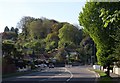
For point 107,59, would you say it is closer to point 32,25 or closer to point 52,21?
point 32,25

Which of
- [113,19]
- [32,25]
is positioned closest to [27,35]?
[32,25]

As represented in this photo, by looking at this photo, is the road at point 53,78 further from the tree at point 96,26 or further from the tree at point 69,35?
the tree at point 69,35

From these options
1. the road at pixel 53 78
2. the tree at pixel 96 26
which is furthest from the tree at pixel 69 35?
the tree at pixel 96 26

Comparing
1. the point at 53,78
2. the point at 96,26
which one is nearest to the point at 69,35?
the point at 53,78

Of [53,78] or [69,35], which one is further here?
[69,35]

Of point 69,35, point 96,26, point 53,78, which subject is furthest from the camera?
point 69,35

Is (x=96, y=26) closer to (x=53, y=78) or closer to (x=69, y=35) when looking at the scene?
(x=53, y=78)

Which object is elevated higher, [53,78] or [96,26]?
[96,26]

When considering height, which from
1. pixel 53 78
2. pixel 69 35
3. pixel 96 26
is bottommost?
pixel 53 78

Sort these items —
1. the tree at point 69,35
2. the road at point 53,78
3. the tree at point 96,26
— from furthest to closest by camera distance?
the tree at point 69,35
the road at point 53,78
the tree at point 96,26

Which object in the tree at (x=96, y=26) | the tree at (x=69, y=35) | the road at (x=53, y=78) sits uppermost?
the tree at (x=69, y=35)

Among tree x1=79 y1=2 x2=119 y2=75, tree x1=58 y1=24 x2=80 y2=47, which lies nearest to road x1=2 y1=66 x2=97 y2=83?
tree x1=79 y1=2 x2=119 y2=75

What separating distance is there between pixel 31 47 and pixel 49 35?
2698cm

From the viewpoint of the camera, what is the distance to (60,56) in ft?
537
